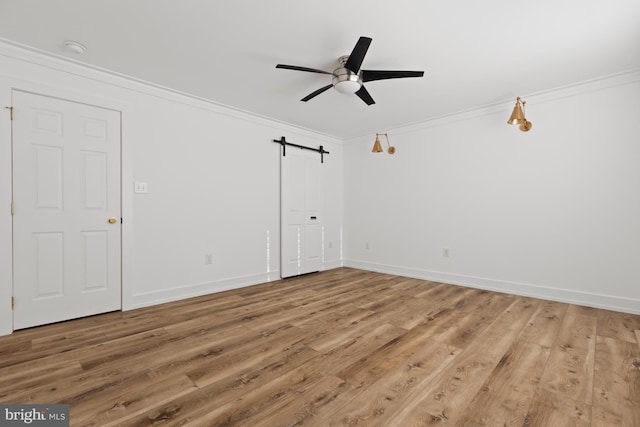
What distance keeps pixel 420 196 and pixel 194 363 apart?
156 inches

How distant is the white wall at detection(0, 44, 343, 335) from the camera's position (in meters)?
2.67

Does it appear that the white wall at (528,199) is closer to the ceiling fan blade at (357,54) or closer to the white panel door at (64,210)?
the ceiling fan blade at (357,54)

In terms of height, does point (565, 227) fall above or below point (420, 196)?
below

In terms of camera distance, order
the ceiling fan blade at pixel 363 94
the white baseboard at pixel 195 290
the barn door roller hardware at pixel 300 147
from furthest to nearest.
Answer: the barn door roller hardware at pixel 300 147, the white baseboard at pixel 195 290, the ceiling fan blade at pixel 363 94

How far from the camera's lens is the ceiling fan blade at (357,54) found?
2.15 m

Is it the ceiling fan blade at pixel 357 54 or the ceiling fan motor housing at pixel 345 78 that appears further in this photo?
the ceiling fan motor housing at pixel 345 78

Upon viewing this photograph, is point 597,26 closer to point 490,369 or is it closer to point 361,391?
point 490,369

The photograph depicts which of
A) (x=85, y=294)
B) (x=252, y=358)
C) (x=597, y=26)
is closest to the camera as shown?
(x=252, y=358)

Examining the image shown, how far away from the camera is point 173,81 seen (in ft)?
10.7

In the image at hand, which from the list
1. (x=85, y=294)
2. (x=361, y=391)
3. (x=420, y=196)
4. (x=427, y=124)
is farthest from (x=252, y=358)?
(x=427, y=124)

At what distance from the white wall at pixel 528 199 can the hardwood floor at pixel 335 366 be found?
598 millimetres

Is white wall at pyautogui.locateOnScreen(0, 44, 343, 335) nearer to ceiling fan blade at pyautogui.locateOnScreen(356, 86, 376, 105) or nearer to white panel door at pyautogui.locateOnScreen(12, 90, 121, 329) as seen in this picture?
white panel door at pyautogui.locateOnScreen(12, 90, 121, 329)

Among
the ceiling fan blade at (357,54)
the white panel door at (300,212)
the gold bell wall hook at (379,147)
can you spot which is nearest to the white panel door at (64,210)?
the white panel door at (300,212)

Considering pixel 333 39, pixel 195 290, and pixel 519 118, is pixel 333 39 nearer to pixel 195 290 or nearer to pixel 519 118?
pixel 519 118
